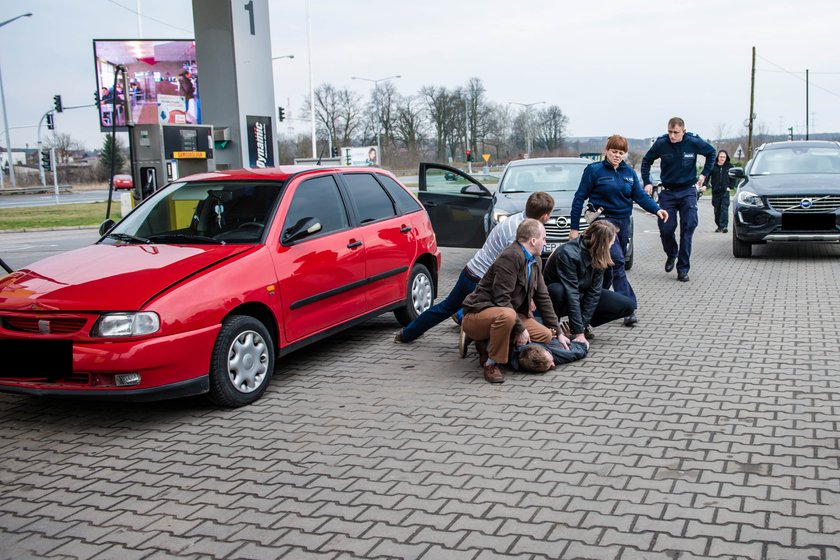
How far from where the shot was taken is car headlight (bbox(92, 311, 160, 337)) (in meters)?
4.94

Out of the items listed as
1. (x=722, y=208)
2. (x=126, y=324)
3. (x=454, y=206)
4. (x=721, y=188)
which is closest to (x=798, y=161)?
(x=721, y=188)

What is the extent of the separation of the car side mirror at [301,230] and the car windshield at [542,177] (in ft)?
20.0

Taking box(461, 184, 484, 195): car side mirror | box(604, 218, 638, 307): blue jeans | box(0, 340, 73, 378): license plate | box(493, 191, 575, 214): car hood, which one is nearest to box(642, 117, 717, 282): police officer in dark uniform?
box(493, 191, 575, 214): car hood

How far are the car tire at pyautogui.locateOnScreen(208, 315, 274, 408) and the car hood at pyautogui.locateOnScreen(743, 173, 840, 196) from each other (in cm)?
884

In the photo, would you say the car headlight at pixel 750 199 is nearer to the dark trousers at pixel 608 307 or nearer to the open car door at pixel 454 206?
the open car door at pixel 454 206

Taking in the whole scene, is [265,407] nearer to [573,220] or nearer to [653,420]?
[653,420]

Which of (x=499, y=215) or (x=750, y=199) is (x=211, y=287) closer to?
(x=499, y=215)

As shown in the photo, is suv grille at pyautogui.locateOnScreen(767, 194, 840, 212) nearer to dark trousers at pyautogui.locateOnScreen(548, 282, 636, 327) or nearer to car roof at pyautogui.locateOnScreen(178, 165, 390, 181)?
dark trousers at pyautogui.locateOnScreen(548, 282, 636, 327)

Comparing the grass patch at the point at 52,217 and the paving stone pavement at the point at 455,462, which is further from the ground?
the grass patch at the point at 52,217

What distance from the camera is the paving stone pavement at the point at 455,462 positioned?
359 cm

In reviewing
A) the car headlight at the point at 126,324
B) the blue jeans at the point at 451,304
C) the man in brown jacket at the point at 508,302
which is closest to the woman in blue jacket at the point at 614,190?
the blue jeans at the point at 451,304

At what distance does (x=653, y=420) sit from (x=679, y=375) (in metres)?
1.16

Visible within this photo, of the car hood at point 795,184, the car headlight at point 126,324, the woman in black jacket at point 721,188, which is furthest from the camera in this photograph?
the woman in black jacket at point 721,188

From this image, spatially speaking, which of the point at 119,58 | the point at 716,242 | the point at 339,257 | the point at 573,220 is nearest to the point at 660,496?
the point at 339,257
